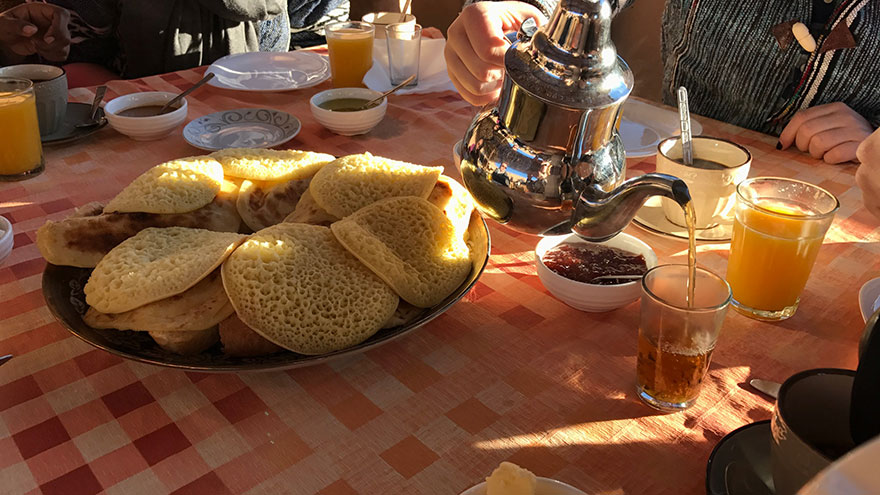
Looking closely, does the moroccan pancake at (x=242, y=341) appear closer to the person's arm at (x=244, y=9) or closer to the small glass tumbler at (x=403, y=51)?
the small glass tumbler at (x=403, y=51)

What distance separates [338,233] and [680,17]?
4.09 feet

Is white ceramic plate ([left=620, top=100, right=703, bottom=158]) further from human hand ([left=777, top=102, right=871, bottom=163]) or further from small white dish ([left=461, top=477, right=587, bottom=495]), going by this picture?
small white dish ([left=461, top=477, right=587, bottom=495])

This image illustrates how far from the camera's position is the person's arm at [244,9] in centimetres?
203

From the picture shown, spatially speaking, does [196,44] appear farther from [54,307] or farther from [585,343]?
[585,343]

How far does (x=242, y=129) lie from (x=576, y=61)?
83cm

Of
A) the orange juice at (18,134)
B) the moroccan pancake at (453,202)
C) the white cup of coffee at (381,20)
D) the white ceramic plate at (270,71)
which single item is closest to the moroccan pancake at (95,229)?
the moroccan pancake at (453,202)

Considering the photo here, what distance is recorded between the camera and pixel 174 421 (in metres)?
0.63

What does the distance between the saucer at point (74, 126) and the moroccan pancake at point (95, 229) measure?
0.49 metres

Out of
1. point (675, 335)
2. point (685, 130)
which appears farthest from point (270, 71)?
point (675, 335)

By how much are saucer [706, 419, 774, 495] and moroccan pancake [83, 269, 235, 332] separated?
1.57ft

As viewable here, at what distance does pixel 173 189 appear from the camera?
79 cm

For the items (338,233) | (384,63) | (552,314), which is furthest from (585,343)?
(384,63)

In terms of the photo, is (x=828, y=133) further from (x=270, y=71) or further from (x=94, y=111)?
(x=94, y=111)

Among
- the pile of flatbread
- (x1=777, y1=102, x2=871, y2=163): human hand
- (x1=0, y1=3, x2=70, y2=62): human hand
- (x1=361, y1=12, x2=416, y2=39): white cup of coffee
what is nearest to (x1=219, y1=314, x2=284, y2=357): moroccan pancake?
the pile of flatbread
